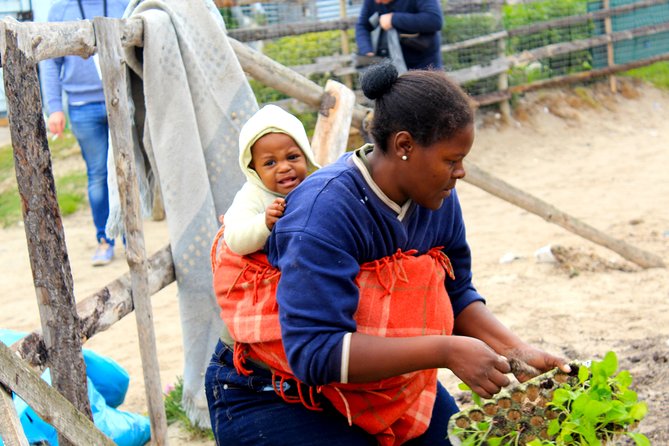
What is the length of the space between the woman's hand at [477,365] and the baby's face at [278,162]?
0.89 meters

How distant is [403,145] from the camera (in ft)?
6.76

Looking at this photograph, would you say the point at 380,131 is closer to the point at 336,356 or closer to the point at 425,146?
the point at 425,146

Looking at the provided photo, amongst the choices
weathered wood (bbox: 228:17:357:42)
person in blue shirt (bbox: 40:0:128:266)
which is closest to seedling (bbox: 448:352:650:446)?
person in blue shirt (bbox: 40:0:128:266)

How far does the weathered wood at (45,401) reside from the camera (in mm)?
2076

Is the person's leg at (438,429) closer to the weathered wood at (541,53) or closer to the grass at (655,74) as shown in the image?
the weathered wood at (541,53)

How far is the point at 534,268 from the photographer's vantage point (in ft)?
20.1

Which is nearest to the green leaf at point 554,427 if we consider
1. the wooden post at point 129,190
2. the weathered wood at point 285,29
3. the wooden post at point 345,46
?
the wooden post at point 129,190

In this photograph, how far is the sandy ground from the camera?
15.4 feet

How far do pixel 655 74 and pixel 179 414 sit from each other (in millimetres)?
10948

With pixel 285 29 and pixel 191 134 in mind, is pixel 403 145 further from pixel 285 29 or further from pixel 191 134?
pixel 285 29

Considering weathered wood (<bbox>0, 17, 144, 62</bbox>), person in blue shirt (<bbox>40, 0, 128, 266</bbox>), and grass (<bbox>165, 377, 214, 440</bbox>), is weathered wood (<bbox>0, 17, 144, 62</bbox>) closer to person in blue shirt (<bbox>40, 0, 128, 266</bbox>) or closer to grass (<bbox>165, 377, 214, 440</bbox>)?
grass (<bbox>165, 377, 214, 440</bbox>)

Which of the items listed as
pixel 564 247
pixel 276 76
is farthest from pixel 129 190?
pixel 564 247

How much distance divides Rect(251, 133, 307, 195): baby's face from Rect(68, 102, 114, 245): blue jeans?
11.8ft

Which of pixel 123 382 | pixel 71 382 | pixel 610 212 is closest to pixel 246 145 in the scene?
pixel 71 382
